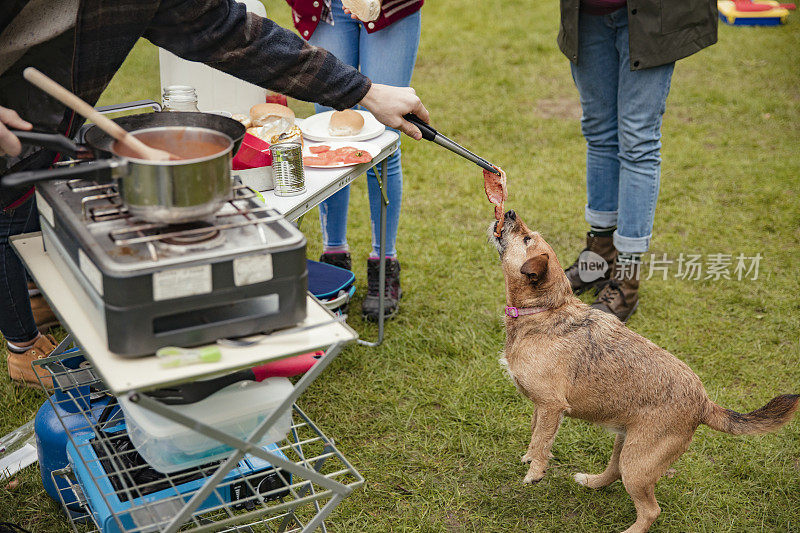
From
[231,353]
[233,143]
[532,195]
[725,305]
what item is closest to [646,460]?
[231,353]

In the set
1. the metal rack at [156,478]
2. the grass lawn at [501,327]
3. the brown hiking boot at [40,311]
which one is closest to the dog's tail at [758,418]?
the grass lawn at [501,327]

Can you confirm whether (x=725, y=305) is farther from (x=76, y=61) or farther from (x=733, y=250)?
(x=76, y=61)

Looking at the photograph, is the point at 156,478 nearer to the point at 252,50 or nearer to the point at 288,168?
the point at 288,168

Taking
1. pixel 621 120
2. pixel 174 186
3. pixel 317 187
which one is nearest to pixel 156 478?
pixel 174 186

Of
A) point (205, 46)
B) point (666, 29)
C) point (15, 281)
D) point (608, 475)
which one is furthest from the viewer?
point (666, 29)

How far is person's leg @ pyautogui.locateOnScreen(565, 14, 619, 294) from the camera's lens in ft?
13.2

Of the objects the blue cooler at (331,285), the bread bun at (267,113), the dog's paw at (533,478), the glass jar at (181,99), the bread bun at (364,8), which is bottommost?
the dog's paw at (533,478)

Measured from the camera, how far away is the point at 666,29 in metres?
3.73

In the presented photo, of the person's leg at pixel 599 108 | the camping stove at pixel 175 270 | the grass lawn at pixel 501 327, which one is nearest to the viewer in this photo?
the camping stove at pixel 175 270

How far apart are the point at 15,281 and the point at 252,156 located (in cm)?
122

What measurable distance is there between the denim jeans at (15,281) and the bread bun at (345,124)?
4.42 feet

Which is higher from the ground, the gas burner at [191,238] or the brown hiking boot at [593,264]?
the gas burner at [191,238]

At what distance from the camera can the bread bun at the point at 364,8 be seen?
137 inches

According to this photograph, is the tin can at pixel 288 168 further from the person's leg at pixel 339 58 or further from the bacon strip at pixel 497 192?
the person's leg at pixel 339 58
